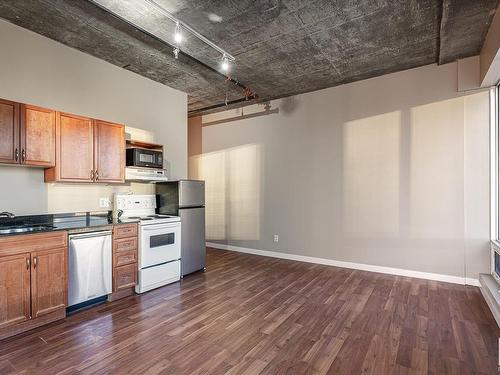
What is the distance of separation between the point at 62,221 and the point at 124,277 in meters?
1.03

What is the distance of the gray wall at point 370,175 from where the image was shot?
12.6ft

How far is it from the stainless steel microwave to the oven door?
0.92 m

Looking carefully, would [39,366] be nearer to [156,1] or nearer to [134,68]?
[156,1]

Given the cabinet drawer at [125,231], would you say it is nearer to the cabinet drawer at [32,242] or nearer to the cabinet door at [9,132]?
the cabinet drawer at [32,242]

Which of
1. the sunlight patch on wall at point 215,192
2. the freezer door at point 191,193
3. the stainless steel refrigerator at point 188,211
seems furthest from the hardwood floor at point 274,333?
the sunlight patch on wall at point 215,192

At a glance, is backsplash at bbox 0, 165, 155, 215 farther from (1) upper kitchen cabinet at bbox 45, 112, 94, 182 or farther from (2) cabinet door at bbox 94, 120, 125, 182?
(2) cabinet door at bbox 94, 120, 125, 182

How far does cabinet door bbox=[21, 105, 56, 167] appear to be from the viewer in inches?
112

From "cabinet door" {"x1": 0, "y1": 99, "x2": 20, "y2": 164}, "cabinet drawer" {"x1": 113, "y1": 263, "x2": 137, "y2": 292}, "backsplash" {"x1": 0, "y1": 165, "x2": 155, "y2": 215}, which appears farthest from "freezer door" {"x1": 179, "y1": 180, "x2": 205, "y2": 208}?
"cabinet door" {"x1": 0, "y1": 99, "x2": 20, "y2": 164}

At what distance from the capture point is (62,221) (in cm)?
338

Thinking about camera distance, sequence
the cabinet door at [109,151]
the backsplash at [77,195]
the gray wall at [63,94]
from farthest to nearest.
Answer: the cabinet door at [109,151] → the backsplash at [77,195] → the gray wall at [63,94]

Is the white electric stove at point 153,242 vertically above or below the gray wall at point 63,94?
below

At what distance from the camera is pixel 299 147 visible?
5.27m

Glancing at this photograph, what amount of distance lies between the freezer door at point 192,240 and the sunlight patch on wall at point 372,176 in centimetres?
248

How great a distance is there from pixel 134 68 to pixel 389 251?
4860 mm
